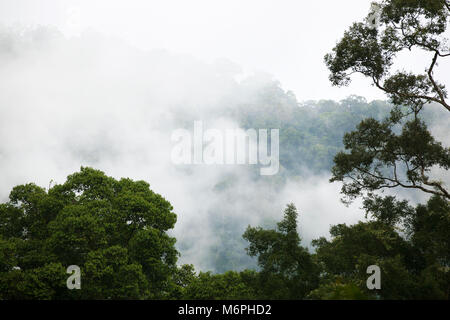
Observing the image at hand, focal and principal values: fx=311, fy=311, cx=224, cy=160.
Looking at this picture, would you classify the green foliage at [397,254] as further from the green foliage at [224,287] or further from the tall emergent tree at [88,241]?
the tall emergent tree at [88,241]

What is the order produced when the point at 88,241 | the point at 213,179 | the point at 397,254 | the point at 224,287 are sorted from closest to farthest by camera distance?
the point at 397,254 → the point at 224,287 → the point at 88,241 → the point at 213,179

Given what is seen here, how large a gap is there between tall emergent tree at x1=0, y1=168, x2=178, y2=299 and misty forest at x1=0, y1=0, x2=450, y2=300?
0.07 m


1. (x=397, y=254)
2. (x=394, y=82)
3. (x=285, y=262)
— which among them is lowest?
(x=285, y=262)

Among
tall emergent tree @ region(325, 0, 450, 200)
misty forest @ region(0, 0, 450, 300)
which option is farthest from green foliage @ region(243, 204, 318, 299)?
tall emergent tree @ region(325, 0, 450, 200)

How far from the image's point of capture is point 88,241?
12234 mm

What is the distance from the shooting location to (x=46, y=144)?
3989 inches

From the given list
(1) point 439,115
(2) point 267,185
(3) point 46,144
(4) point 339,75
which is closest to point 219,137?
(2) point 267,185

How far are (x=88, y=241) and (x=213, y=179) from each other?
91.5m

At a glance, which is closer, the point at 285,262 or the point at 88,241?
the point at 285,262

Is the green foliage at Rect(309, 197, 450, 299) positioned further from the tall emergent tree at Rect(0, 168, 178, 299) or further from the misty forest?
the tall emergent tree at Rect(0, 168, 178, 299)

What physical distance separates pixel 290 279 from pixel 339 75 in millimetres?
7869

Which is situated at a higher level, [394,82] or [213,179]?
[213,179]

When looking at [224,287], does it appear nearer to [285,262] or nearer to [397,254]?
[285,262]

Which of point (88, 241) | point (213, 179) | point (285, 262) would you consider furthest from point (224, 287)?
point (213, 179)
